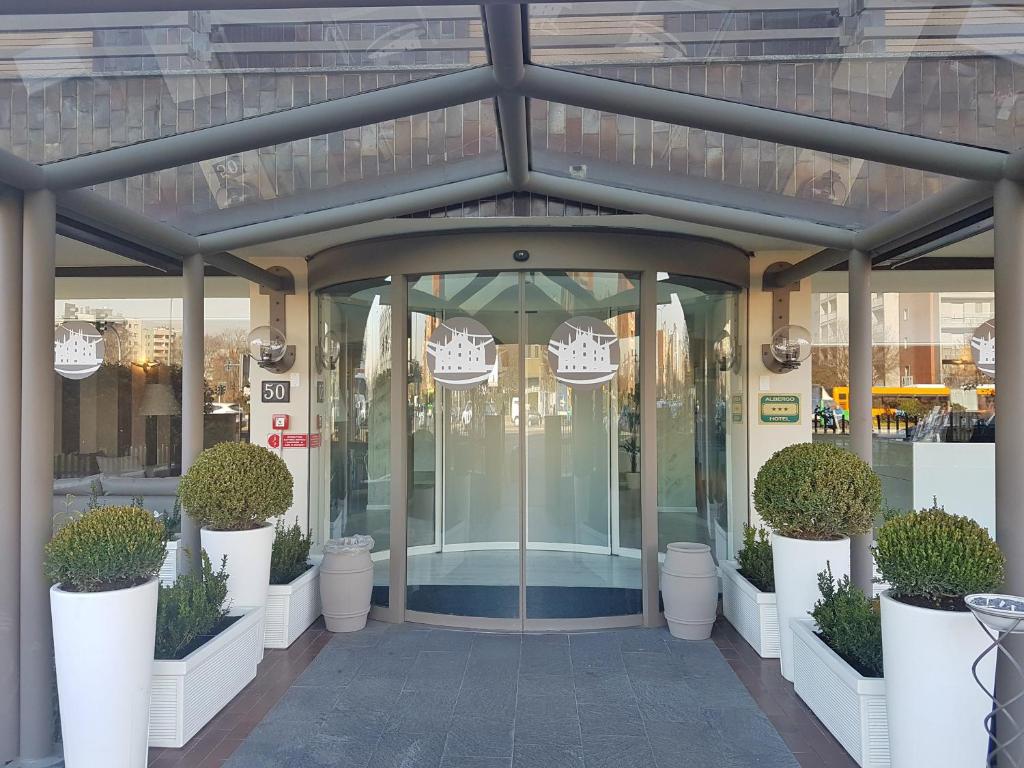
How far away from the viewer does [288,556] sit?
531cm

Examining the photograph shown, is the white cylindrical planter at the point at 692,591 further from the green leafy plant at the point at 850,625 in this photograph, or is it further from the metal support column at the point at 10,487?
the metal support column at the point at 10,487

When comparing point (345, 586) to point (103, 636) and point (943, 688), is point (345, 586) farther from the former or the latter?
point (943, 688)

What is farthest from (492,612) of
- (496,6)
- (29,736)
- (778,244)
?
(496,6)

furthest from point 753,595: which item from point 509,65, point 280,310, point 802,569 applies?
point 280,310

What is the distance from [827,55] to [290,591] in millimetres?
4531

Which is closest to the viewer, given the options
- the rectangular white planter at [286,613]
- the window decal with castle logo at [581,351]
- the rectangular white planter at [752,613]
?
the rectangular white planter at [752,613]

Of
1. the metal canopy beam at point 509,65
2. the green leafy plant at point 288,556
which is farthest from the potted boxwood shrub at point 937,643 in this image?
the green leafy plant at point 288,556

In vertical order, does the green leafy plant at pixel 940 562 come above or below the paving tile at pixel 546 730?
above

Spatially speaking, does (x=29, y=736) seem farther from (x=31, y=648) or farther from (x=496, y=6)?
(x=496, y=6)

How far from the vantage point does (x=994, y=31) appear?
2.51 m

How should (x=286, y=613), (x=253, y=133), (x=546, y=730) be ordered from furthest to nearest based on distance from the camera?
(x=286, y=613) < (x=546, y=730) < (x=253, y=133)

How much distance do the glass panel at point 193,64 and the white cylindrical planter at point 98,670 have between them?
1959 millimetres

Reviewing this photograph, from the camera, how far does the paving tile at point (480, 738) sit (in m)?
3.42

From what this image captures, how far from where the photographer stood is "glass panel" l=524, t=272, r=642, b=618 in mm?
5445
